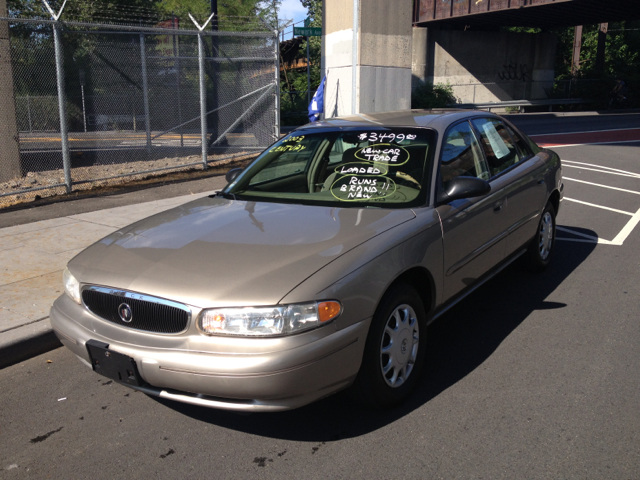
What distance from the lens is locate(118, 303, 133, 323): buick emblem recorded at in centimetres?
306

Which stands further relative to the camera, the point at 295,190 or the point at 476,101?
the point at 476,101

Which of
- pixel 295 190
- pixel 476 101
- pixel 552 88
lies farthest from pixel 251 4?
pixel 295 190

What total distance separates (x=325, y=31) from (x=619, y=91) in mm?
26631

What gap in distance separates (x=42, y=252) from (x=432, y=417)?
472 cm

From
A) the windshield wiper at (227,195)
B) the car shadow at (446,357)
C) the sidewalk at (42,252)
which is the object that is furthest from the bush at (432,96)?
the windshield wiper at (227,195)

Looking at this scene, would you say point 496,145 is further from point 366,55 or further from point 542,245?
point 366,55

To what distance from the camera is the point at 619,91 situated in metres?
35.8

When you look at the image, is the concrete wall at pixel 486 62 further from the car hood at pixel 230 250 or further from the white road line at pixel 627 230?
the car hood at pixel 230 250

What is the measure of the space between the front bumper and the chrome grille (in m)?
0.04

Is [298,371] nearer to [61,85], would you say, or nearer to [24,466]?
[24,466]

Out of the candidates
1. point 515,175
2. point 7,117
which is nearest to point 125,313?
point 515,175

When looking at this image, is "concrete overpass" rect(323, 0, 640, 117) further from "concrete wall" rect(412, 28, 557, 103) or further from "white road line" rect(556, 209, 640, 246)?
"white road line" rect(556, 209, 640, 246)

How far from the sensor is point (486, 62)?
120 ft

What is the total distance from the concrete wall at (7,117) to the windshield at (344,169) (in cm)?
716
